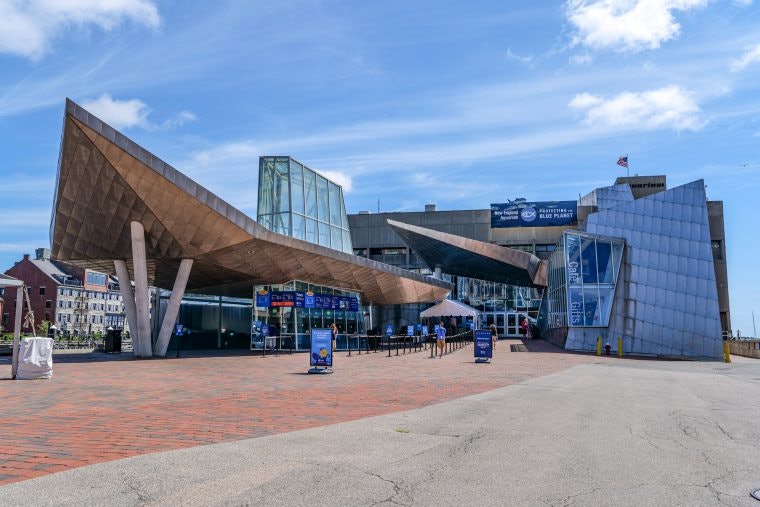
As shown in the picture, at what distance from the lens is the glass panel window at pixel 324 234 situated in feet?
124

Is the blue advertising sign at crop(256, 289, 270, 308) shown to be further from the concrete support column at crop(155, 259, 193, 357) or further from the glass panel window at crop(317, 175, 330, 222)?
the glass panel window at crop(317, 175, 330, 222)

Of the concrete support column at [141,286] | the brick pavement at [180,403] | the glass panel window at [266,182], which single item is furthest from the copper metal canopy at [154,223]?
the brick pavement at [180,403]

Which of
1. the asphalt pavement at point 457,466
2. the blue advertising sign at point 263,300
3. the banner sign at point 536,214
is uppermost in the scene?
the banner sign at point 536,214

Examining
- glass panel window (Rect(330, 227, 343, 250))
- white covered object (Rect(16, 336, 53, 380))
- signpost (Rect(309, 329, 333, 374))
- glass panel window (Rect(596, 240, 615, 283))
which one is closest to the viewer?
white covered object (Rect(16, 336, 53, 380))

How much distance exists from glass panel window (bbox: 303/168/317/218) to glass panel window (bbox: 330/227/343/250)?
7.90 feet

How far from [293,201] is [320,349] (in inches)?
698

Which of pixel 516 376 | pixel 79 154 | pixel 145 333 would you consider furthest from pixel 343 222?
pixel 516 376

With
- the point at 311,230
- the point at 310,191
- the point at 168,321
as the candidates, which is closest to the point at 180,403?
the point at 168,321

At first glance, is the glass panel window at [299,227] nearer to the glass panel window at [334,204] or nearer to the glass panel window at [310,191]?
the glass panel window at [310,191]

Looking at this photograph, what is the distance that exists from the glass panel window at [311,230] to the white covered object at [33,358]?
21.1m

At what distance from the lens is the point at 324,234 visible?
3847 cm

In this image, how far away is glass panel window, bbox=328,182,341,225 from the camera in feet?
133

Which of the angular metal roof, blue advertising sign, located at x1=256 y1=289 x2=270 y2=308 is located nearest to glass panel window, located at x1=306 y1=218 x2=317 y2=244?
blue advertising sign, located at x1=256 y1=289 x2=270 y2=308

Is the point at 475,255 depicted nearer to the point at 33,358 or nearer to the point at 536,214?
the point at 33,358
